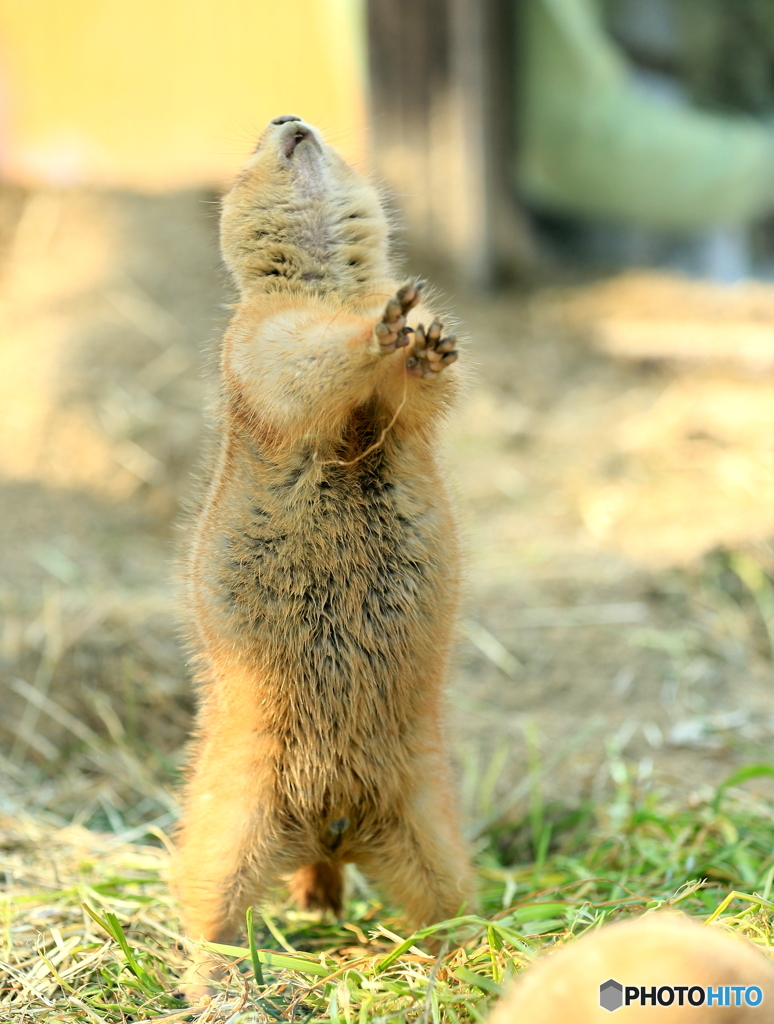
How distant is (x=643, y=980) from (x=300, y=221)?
186 cm

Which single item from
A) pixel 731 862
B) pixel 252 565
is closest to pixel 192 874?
pixel 252 565

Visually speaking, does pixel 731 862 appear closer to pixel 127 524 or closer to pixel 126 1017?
pixel 126 1017

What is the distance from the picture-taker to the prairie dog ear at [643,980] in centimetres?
160

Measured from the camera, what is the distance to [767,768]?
321 cm

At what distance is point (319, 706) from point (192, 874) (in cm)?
56

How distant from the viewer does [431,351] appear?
2234 mm

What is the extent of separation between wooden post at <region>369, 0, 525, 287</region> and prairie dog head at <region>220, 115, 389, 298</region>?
20.1ft

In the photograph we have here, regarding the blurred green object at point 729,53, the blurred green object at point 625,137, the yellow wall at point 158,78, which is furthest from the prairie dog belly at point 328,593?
the yellow wall at point 158,78

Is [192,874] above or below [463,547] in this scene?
below

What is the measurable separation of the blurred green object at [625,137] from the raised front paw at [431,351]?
261 inches

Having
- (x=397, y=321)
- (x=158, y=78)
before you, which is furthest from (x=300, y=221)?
(x=158, y=78)

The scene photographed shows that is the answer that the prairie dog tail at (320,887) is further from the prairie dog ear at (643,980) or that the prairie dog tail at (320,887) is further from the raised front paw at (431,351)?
the raised front paw at (431,351)

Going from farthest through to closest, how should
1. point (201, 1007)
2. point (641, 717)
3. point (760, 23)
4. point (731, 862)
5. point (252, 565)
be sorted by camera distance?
point (760, 23), point (641, 717), point (731, 862), point (252, 565), point (201, 1007)

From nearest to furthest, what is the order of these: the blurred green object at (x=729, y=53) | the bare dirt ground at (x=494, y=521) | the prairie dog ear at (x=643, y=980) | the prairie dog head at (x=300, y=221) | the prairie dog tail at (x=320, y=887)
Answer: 1. the prairie dog ear at (x=643, y=980)
2. the prairie dog head at (x=300, y=221)
3. the prairie dog tail at (x=320, y=887)
4. the bare dirt ground at (x=494, y=521)
5. the blurred green object at (x=729, y=53)
